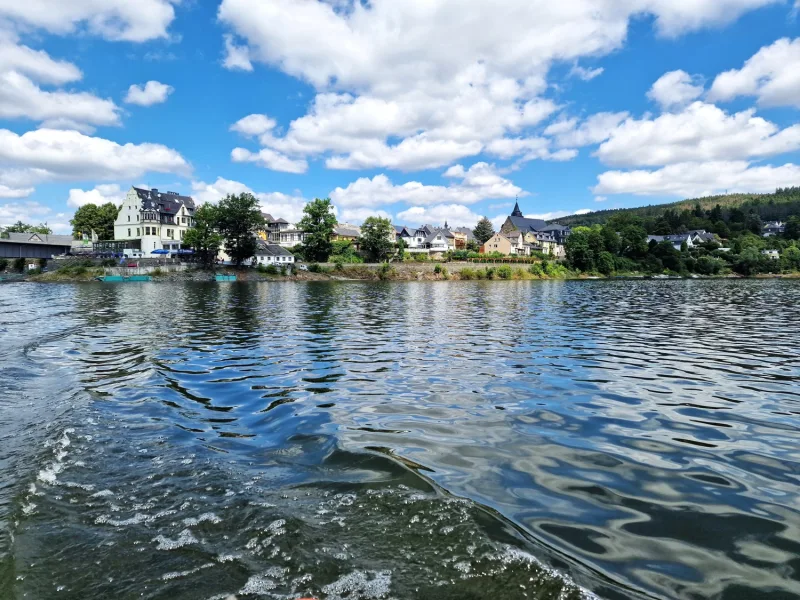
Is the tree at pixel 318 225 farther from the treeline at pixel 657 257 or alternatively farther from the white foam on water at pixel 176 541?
the white foam on water at pixel 176 541

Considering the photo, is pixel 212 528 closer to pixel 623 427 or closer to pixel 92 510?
pixel 92 510

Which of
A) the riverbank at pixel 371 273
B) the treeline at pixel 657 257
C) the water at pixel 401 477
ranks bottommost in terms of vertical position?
the water at pixel 401 477

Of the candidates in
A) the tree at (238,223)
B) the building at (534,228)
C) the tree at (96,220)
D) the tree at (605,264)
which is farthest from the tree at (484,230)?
the tree at (96,220)

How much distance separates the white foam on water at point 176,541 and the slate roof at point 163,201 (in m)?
128

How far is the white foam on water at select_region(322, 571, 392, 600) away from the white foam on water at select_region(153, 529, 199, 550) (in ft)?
6.02

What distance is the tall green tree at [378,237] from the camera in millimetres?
124625

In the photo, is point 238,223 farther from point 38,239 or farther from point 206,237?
point 38,239

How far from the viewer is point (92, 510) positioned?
5770mm

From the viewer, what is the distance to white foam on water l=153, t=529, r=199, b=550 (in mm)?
4980

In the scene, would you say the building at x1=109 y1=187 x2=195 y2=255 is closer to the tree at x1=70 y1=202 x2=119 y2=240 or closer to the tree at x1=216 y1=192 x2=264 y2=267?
the tree at x1=70 y1=202 x2=119 y2=240

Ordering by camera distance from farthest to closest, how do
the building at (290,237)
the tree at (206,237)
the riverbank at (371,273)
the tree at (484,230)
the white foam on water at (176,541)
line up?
1. the tree at (484,230)
2. the building at (290,237)
3. the tree at (206,237)
4. the riverbank at (371,273)
5. the white foam on water at (176,541)

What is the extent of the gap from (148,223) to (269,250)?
3038cm

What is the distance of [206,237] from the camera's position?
10350 centimetres

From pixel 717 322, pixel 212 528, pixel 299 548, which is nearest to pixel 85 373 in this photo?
pixel 212 528
